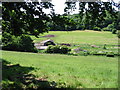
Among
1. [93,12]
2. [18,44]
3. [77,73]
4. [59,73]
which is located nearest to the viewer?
[93,12]

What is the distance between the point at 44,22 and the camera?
825 centimetres

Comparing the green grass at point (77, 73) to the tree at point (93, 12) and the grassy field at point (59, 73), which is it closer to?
the grassy field at point (59, 73)

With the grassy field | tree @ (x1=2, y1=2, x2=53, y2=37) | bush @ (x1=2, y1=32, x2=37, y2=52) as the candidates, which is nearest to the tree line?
tree @ (x1=2, y1=2, x2=53, y2=37)

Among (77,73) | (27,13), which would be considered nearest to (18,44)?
(77,73)

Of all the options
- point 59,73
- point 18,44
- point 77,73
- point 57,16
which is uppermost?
point 57,16

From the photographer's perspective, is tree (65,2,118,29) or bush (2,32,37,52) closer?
tree (65,2,118,29)

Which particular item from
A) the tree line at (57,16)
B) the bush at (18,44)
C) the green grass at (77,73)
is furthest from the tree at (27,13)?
the bush at (18,44)

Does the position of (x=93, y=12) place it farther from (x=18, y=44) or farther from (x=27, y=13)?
(x=18, y=44)

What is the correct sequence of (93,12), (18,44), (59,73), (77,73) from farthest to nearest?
(18,44)
(77,73)
(59,73)
(93,12)

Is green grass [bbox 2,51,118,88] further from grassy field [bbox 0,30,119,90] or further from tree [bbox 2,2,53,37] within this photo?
tree [bbox 2,2,53,37]

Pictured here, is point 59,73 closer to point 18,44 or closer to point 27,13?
point 27,13

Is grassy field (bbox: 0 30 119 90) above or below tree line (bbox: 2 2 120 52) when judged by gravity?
below

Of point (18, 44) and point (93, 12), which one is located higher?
point (93, 12)

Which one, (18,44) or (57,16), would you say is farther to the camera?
(18,44)
